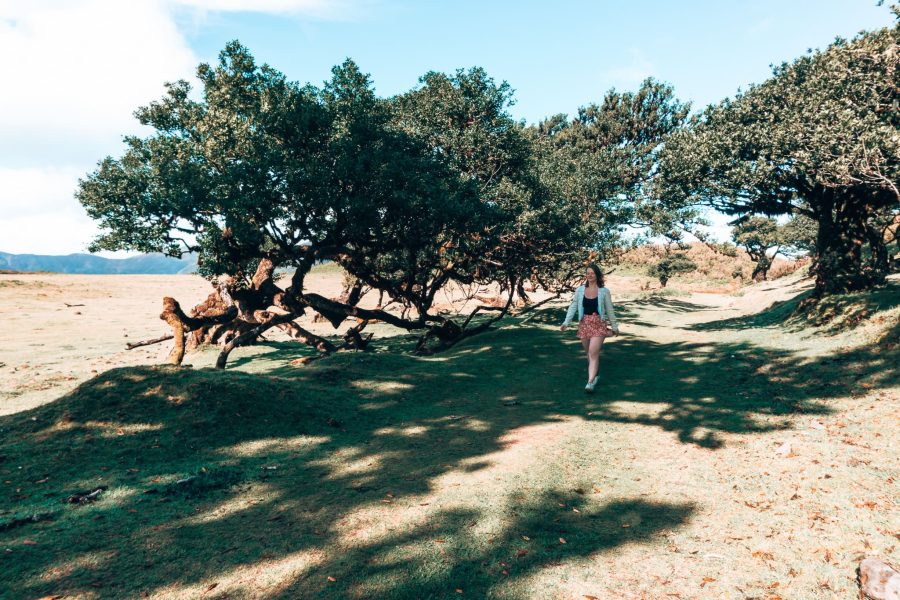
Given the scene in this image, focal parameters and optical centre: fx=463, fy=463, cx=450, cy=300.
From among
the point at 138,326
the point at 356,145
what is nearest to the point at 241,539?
the point at 356,145

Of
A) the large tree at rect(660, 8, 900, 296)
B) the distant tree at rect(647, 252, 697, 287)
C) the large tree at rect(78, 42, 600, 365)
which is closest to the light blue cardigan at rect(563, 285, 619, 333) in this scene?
the large tree at rect(78, 42, 600, 365)

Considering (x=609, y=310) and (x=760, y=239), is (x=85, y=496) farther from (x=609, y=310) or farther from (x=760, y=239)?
(x=760, y=239)

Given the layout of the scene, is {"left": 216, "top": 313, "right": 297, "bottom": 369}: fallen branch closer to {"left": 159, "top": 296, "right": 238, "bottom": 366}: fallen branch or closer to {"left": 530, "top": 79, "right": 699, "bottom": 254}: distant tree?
{"left": 159, "top": 296, "right": 238, "bottom": 366}: fallen branch

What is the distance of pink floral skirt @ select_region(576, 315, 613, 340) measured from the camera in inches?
406

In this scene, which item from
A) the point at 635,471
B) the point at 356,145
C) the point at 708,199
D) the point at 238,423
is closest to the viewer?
the point at 635,471

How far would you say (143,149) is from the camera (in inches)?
565

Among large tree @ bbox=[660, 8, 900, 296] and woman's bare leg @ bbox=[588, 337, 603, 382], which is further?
large tree @ bbox=[660, 8, 900, 296]

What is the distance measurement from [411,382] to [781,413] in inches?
301

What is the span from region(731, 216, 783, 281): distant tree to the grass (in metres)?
48.6

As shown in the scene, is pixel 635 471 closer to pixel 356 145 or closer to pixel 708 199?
pixel 356 145

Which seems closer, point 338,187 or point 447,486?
point 447,486

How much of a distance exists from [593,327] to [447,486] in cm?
574

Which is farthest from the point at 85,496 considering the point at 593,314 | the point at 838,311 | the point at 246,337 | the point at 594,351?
the point at 838,311

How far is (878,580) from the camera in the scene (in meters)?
3.76
